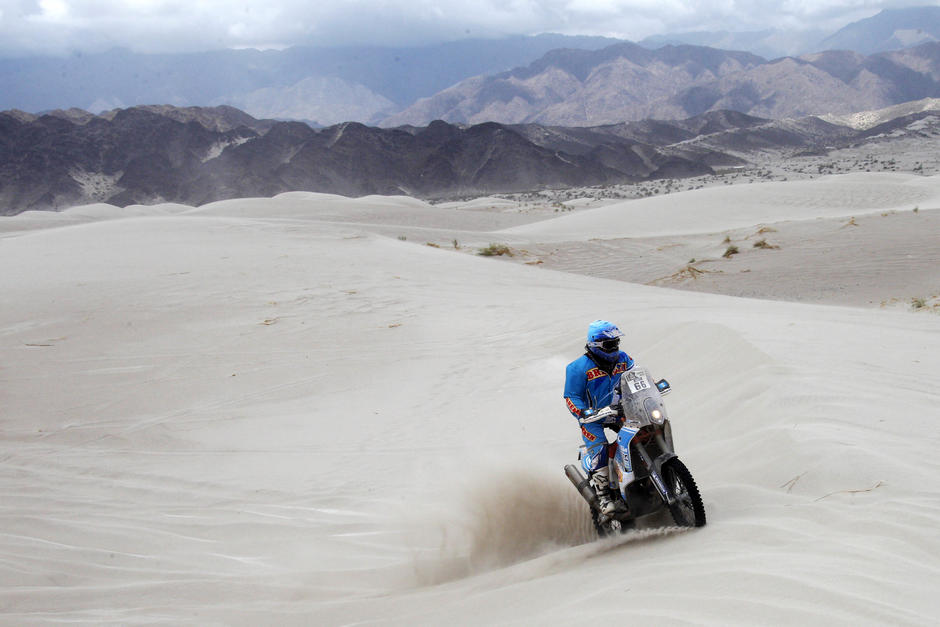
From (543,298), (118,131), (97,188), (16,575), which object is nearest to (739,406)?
(16,575)

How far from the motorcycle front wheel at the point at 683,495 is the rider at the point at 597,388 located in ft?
1.33

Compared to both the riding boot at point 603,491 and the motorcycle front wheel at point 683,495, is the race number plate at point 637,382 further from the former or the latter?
the riding boot at point 603,491

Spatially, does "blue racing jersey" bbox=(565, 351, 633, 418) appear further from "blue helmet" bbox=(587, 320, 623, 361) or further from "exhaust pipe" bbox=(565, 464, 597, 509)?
"exhaust pipe" bbox=(565, 464, 597, 509)

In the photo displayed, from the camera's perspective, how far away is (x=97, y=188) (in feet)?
257

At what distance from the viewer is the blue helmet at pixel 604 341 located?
4.18 metres

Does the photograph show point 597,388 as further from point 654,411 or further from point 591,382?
point 654,411

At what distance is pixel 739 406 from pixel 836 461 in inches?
61.1

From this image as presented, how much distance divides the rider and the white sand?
0.43m

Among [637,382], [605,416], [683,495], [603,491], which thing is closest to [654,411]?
[637,382]

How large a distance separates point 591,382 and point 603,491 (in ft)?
2.08

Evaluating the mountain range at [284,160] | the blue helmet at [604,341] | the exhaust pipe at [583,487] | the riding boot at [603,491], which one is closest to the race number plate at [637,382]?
the blue helmet at [604,341]

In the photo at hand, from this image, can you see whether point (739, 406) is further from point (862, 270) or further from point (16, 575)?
point (862, 270)

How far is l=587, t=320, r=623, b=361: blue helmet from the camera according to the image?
164 inches

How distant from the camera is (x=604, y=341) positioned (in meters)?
4.19
